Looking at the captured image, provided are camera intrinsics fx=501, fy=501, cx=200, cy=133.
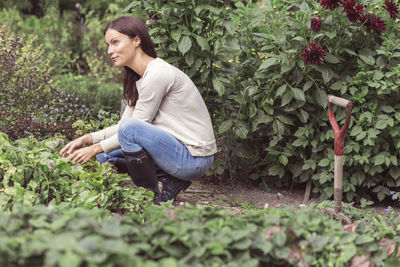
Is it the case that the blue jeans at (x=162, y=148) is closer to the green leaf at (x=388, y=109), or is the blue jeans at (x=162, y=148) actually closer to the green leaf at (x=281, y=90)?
the green leaf at (x=281, y=90)

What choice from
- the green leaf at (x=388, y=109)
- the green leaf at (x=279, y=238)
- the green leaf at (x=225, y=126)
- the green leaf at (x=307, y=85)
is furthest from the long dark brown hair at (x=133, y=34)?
the green leaf at (x=279, y=238)

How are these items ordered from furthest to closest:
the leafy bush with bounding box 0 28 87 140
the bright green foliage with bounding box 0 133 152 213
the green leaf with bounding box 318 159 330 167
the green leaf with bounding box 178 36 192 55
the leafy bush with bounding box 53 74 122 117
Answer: the leafy bush with bounding box 53 74 122 117 → the leafy bush with bounding box 0 28 87 140 → the green leaf with bounding box 318 159 330 167 → the green leaf with bounding box 178 36 192 55 → the bright green foliage with bounding box 0 133 152 213

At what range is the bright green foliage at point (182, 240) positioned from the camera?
140cm

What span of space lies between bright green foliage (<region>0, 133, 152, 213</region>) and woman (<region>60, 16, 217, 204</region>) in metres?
0.26

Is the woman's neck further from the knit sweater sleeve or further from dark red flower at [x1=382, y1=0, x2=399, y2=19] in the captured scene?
dark red flower at [x1=382, y1=0, x2=399, y2=19]

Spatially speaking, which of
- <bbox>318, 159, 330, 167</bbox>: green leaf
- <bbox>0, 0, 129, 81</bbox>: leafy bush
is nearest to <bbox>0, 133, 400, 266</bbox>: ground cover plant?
<bbox>318, 159, 330, 167</bbox>: green leaf

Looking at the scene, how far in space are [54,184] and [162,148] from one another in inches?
30.2

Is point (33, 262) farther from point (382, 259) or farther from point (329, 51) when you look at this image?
point (329, 51)

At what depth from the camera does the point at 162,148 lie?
3141 millimetres

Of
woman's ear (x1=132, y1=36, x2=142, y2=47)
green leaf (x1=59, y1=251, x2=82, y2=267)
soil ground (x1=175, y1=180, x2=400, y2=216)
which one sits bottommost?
soil ground (x1=175, y1=180, x2=400, y2=216)

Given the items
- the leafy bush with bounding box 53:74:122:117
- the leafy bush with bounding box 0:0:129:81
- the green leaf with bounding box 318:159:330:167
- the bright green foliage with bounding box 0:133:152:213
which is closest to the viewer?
the bright green foliage with bounding box 0:133:152:213

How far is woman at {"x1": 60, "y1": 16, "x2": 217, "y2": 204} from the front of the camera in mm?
3096

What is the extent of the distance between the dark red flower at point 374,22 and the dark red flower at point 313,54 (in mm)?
357

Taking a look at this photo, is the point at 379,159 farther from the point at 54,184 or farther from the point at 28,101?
the point at 28,101
